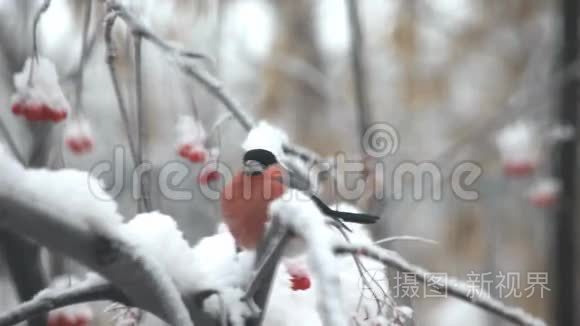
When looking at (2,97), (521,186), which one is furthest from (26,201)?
(521,186)

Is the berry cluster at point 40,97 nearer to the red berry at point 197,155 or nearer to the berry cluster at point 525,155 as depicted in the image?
the red berry at point 197,155

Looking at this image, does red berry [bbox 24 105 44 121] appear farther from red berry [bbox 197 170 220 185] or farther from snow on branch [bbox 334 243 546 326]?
snow on branch [bbox 334 243 546 326]

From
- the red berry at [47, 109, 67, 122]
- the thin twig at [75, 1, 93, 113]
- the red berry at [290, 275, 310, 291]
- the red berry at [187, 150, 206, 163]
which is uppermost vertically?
the thin twig at [75, 1, 93, 113]

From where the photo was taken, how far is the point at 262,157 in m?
0.94

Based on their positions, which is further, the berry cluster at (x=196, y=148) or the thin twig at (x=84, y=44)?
the berry cluster at (x=196, y=148)

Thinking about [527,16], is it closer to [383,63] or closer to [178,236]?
[383,63]

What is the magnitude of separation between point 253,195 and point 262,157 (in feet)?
0.19

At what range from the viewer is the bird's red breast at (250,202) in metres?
0.90

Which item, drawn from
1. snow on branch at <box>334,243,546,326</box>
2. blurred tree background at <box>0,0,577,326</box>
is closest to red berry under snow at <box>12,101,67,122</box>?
snow on branch at <box>334,243,546,326</box>

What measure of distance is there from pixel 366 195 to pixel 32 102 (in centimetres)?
80

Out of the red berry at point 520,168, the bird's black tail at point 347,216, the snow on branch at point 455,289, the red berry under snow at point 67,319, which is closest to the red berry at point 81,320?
the red berry under snow at point 67,319

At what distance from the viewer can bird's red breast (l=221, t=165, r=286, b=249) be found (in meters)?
0.90

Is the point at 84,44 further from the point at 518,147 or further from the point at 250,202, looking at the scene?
the point at 518,147

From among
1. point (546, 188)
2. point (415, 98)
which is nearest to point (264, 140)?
point (546, 188)
